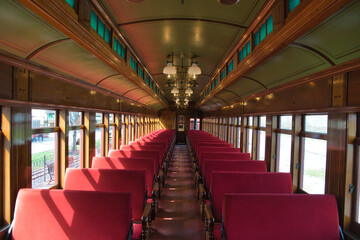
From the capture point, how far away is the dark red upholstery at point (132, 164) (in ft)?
11.9

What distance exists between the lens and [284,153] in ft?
13.6

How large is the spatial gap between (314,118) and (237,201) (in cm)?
217

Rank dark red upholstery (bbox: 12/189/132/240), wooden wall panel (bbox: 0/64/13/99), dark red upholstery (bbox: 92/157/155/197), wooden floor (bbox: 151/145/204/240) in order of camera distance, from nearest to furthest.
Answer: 1. dark red upholstery (bbox: 12/189/132/240)
2. wooden wall panel (bbox: 0/64/13/99)
3. wooden floor (bbox: 151/145/204/240)
4. dark red upholstery (bbox: 92/157/155/197)

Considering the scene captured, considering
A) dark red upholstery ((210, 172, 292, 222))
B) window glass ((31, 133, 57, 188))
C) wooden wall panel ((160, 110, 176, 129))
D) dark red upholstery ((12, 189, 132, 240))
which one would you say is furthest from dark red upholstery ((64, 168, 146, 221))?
wooden wall panel ((160, 110, 176, 129))

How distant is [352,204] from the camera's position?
2258 millimetres

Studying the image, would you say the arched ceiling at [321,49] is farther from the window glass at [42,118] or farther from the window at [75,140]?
the window at [75,140]

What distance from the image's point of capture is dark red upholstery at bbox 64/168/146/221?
273 centimetres

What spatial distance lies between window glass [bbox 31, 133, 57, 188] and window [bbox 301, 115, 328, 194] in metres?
4.11

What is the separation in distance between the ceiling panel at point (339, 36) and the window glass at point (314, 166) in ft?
4.51

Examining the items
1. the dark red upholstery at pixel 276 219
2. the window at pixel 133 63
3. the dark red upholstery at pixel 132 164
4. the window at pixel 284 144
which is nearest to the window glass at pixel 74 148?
the dark red upholstery at pixel 132 164

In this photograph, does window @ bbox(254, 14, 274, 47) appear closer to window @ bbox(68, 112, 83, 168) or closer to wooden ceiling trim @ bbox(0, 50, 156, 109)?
wooden ceiling trim @ bbox(0, 50, 156, 109)

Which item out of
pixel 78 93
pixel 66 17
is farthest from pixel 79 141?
pixel 66 17

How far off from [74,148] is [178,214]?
249 centimetres

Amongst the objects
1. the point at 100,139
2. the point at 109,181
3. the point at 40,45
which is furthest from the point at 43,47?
the point at 100,139
